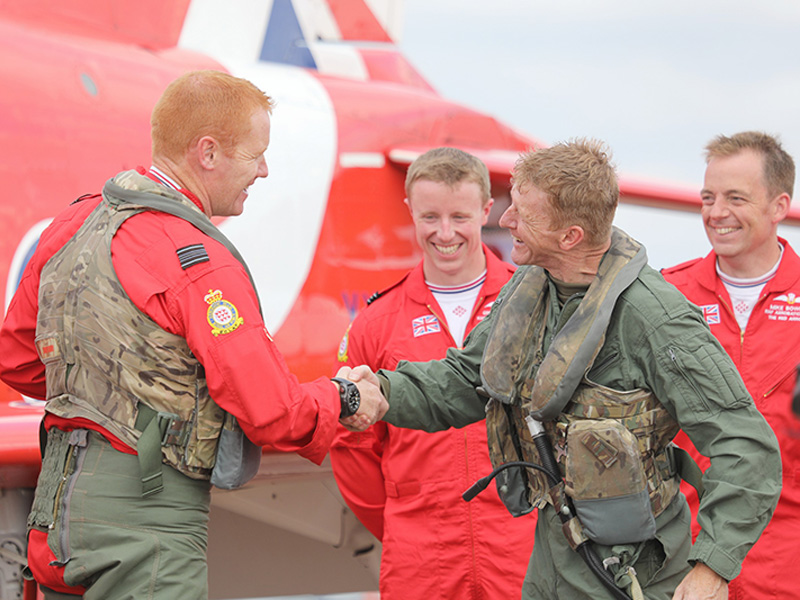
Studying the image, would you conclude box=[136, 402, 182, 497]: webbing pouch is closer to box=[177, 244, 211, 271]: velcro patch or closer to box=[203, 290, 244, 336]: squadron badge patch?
box=[203, 290, 244, 336]: squadron badge patch

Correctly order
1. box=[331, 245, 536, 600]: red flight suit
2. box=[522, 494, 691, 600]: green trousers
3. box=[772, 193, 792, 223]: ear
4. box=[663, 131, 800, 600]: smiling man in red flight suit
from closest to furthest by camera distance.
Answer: box=[522, 494, 691, 600]: green trousers < box=[663, 131, 800, 600]: smiling man in red flight suit < box=[331, 245, 536, 600]: red flight suit < box=[772, 193, 792, 223]: ear

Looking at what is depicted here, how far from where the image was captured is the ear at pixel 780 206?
12.6 feet

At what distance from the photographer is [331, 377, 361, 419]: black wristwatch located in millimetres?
2910

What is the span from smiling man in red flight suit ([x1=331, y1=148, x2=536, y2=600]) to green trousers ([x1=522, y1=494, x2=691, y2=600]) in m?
0.85

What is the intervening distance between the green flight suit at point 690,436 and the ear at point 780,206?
4.88 ft

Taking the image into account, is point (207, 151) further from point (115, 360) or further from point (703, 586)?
point (703, 586)

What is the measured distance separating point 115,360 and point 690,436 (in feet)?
5.16

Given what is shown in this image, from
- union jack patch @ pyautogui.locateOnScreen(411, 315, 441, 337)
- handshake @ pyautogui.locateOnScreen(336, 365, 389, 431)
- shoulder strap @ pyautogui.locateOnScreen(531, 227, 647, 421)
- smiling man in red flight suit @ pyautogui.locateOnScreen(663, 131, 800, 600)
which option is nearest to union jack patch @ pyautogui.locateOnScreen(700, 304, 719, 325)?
smiling man in red flight suit @ pyautogui.locateOnScreen(663, 131, 800, 600)

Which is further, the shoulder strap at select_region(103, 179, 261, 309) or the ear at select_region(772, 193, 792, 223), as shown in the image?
the ear at select_region(772, 193, 792, 223)

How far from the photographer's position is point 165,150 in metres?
2.65

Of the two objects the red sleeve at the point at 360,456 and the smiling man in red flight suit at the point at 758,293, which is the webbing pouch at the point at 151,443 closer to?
the red sleeve at the point at 360,456

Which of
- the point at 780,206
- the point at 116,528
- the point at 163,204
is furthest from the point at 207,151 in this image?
the point at 780,206

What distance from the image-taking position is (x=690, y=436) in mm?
2449

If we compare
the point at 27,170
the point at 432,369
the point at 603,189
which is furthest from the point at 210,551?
the point at 603,189
